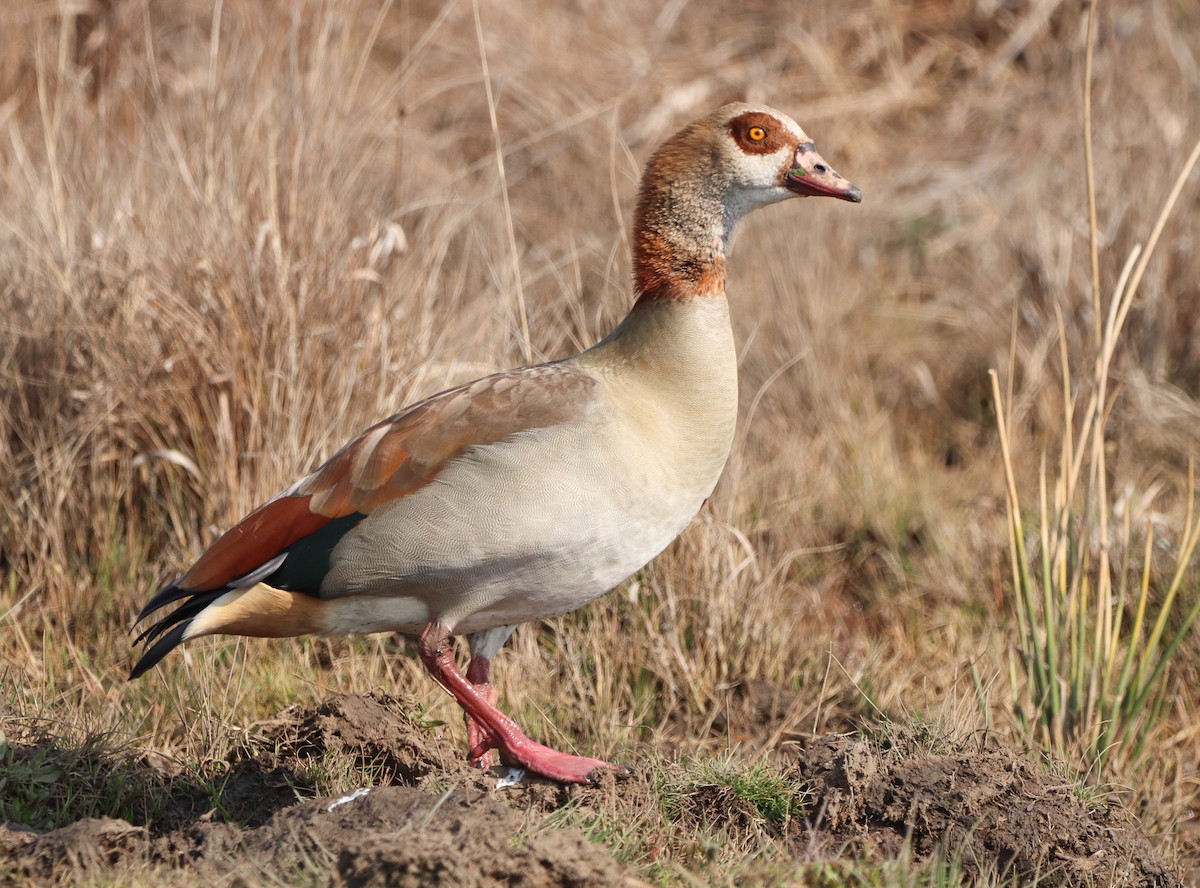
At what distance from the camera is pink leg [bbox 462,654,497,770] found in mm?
3920

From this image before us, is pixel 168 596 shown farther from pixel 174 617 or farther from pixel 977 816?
pixel 977 816

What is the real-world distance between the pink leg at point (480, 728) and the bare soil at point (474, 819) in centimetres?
7

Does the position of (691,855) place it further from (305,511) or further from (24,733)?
(24,733)

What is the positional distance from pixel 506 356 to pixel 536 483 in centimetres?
174

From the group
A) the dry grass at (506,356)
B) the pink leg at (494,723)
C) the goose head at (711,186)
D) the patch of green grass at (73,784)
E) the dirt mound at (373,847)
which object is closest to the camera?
the dirt mound at (373,847)

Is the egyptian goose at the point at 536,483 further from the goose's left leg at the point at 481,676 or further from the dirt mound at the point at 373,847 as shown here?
the dirt mound at the point at 373,847

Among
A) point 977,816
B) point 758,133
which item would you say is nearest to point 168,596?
point 758,133

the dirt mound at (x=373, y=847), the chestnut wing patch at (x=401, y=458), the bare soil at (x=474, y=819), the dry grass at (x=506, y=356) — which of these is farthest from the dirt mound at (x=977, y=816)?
the chestnut wing patch at (x=401, y=458)

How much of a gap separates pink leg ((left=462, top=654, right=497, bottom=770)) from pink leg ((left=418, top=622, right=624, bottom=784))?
7 cm

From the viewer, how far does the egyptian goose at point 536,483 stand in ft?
11.7

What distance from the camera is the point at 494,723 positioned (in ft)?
12.3

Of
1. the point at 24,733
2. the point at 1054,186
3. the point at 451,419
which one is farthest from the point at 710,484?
the point at 1054,186

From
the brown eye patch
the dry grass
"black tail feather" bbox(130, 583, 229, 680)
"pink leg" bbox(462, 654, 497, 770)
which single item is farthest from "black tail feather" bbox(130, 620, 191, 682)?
the brown eye patch

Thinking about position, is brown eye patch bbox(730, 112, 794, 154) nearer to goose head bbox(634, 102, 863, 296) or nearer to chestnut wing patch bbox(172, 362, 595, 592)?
goose head bbox(634, 102, 863, 296)
